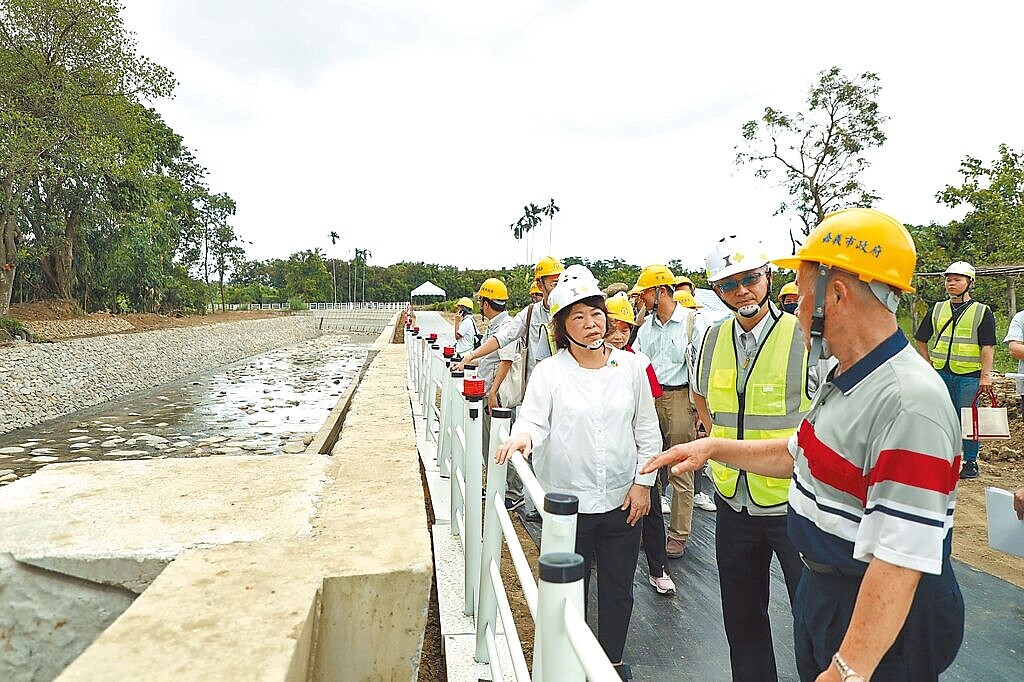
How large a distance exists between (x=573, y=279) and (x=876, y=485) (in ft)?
4.92

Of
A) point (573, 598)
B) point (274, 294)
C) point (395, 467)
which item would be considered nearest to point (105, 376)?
point (395, 467)

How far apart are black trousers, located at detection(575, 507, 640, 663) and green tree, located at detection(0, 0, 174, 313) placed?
18.2 meters

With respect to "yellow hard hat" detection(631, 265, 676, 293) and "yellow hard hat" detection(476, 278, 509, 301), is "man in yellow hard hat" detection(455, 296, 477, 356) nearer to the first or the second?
"yellow hard hat" detection(476, 278, 509, 301)

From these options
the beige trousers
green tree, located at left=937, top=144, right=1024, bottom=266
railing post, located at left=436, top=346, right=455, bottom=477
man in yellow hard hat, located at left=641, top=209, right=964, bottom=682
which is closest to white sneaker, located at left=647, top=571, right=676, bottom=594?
the beige trousers

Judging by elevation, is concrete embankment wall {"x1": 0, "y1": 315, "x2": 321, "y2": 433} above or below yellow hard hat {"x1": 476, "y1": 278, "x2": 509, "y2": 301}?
below

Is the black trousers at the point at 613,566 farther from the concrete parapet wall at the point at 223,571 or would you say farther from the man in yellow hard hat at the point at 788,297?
the man in yellow hard hat at the point at 788,297

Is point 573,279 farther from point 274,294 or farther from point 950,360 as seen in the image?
point 274,294

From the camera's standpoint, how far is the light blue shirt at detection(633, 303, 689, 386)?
436 centimetres

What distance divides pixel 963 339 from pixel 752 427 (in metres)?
4.17

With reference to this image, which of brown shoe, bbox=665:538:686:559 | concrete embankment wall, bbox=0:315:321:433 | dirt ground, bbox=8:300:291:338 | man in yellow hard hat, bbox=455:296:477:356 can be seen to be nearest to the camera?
brown shoe, bbox=665:538:686:559

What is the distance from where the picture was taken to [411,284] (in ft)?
259

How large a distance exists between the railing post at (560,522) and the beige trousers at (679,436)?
2.89 metres

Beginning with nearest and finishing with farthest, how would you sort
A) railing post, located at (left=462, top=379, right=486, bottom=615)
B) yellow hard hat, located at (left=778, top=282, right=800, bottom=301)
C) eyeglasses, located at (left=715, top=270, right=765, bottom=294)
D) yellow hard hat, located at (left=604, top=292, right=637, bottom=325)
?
eyeglasses, located at (left=715, top=270, right=765, bottom=294), railing post, located at (left=462, top=379, right=486, bottom=615), yellow hard hat, located at (left=604, top=292, right=637, bottom=325), yellow hard hat, located at (left=778, top=282, right=800, bottom=301)

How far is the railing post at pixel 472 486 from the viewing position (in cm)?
282
